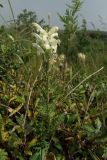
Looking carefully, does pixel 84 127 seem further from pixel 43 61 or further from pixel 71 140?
pixel 43 61

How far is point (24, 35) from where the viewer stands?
445cm

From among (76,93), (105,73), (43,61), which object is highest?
(43,61)

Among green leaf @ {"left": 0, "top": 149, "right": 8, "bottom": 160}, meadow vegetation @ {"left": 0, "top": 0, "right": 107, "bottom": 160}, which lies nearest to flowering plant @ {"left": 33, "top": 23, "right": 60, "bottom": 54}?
meadow vegetation @ {"left": 0, "top": 0, "right": 107, "bottom": 160}

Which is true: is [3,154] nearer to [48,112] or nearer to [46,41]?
[48,112]

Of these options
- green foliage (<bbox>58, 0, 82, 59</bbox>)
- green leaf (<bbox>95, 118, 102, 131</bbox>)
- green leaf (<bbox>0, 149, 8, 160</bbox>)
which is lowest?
green leaf (<bbox>95, 118, 102, 131</bbox>)

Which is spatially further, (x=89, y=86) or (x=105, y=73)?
(x=105, y=73)

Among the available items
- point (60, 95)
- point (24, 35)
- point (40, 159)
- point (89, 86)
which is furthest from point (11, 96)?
point (24, 35)

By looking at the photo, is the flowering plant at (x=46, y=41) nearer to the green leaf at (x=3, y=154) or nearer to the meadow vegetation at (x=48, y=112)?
the meadow vegetation at (x=48, y=112)

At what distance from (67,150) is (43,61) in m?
0.59

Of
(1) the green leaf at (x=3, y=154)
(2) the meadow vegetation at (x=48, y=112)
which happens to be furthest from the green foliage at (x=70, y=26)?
→ (1) the green leaf at (x=3, y=154)

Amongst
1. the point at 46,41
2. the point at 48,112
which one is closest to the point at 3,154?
the point at 48,112

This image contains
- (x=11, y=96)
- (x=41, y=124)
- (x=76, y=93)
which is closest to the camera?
(x=41, y=124)

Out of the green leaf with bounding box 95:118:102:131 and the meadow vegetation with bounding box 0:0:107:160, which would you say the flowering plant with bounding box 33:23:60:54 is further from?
the green leaf with bounding box 95:118:102:131

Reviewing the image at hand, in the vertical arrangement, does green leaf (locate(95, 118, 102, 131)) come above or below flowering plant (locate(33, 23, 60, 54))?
below
